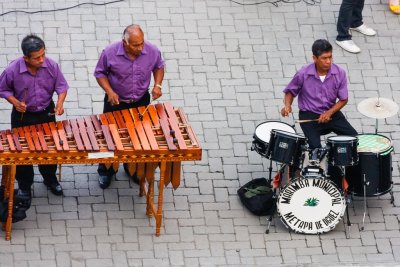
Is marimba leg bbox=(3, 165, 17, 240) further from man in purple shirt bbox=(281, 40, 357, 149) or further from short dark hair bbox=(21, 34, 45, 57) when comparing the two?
man in purple shirt bbox=(281, 40, 357, 149)

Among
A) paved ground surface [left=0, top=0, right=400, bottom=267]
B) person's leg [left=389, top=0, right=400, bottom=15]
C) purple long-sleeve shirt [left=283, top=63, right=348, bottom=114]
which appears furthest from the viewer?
person's leg [left=389, top=0, right=400, bottom=15]

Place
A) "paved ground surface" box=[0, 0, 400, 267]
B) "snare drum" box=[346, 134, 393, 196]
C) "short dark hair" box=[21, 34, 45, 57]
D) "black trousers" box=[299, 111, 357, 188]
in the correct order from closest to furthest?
1. "short dark hair" box=[21, 34, 45, 57]
2. "paved ground surface" box=[0, 0, 400, 267]
3. "snare drum" box=[346, 134, 393, 196]
4. "black trousers" box=[299, 111, 357, 188]

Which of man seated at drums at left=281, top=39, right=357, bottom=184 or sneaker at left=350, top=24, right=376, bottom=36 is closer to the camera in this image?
man seated at drums at left=281, top=39, right=357, bottom=184

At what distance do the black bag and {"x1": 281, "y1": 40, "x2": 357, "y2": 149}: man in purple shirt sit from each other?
0.68 meters

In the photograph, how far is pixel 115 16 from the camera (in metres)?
16.4

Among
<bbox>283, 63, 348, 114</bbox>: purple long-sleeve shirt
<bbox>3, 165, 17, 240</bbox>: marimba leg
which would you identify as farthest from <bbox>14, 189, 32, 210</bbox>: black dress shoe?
<bbox>283, 63, 348, 114</bbox>: purple long-sleeve shirt

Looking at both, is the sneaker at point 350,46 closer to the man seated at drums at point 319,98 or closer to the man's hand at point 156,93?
the man seated at drums at point 319,98

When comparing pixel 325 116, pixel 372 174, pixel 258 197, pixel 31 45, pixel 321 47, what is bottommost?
pixel 258 197

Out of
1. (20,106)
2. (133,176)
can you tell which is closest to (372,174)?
(133,176)

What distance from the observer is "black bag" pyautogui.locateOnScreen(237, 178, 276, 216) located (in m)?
13.9

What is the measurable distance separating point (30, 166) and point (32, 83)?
37.1 inches

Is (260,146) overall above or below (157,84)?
below

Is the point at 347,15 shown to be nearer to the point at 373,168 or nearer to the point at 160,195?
the point at 373,168

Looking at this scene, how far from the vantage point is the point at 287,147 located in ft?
43.7
